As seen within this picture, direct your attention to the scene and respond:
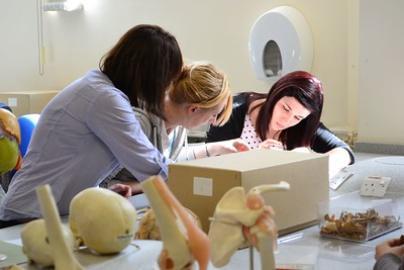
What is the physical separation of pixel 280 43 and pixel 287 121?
676mm

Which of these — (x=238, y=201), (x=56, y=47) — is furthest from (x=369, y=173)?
(x=56, y=47)

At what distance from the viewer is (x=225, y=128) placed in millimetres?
2695

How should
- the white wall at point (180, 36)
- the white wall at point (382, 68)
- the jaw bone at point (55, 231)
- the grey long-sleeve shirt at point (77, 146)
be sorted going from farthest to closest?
the white wall at point (180, 36) → the white wall at point (382, 68) → the grey long-sleeve shirt at point (77, 146) → the jaw bone at point (55, 231)

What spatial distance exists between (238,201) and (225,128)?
1.87 meters

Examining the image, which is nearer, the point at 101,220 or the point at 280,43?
the point at 101,220

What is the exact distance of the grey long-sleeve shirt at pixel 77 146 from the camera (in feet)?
5.47

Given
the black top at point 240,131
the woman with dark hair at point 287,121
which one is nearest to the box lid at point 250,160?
the woman with dark hair at point 287,121

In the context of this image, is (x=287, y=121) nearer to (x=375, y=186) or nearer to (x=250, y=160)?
(x=375, y=186)

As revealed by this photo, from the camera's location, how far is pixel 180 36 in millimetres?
3623

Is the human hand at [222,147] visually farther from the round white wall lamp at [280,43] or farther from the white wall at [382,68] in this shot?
the round white wall lamp at [280,43]

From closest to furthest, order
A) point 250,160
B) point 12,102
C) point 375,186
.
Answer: point 250,160 → point 375,186 → point 12,102

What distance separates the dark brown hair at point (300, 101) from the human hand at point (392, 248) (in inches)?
47.5

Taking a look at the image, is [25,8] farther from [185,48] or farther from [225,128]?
[225,128]

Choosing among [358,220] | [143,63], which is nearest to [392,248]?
[358,220]
